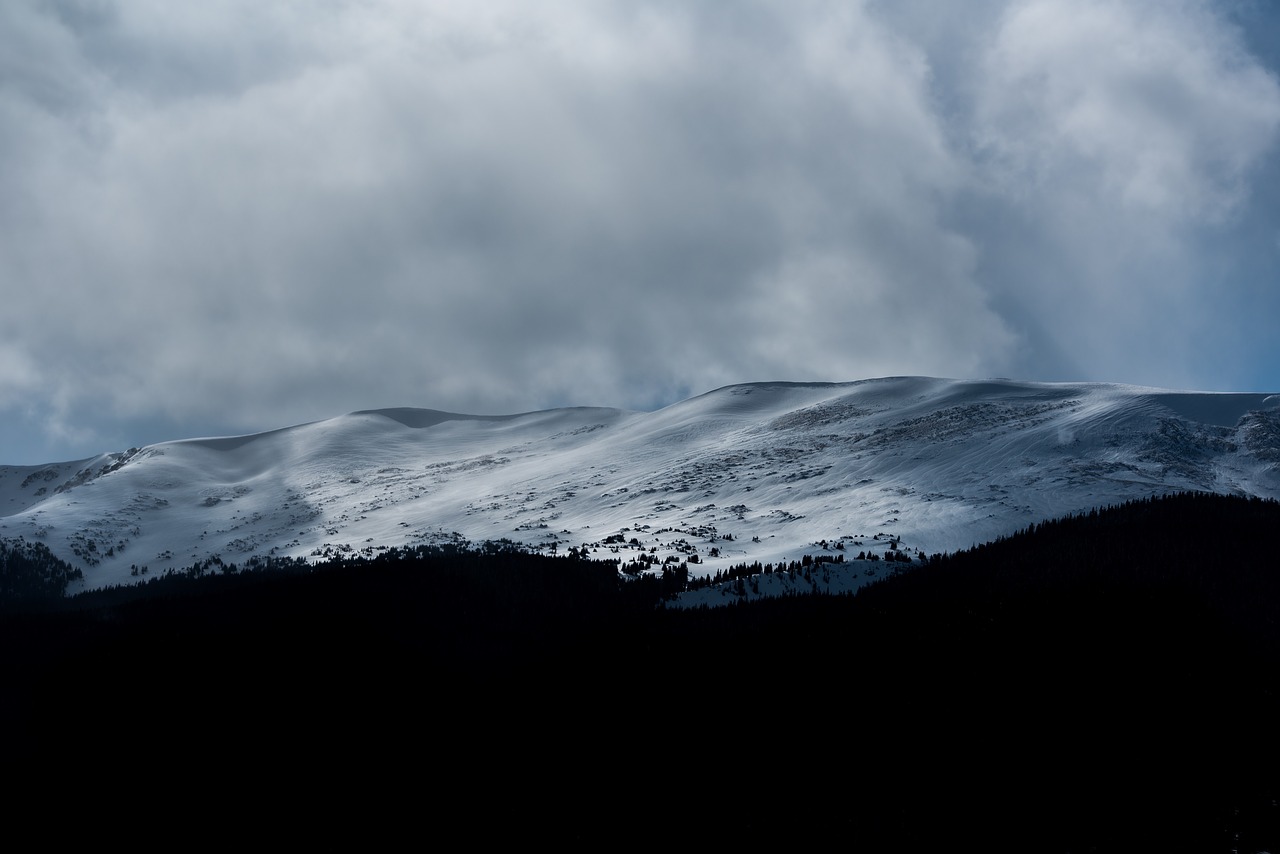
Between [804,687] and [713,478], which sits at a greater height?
[713,478]

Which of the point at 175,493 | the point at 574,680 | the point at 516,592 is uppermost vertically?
the point at 175,493

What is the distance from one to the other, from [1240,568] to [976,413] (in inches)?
2179

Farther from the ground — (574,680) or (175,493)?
(175,493)

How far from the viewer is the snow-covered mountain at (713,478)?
3088 inches

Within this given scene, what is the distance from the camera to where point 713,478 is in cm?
10419

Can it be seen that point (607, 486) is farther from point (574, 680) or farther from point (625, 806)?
point (625, 806)

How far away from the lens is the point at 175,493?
149 metres

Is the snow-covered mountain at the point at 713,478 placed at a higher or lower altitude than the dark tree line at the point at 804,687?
higher

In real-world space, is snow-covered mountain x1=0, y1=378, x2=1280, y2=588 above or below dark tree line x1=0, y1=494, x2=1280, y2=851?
above

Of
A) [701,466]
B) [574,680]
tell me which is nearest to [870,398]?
[701,466]

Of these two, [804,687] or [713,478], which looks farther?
[713,478]

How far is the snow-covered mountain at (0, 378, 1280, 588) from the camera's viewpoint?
78.4 m

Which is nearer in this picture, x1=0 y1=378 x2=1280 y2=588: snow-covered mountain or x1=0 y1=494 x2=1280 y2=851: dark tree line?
x1=0 y1=494 x2=1280 y2=851: dark tree line

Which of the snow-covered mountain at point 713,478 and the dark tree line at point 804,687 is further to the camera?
the snow-covered mountain at point 713,478
